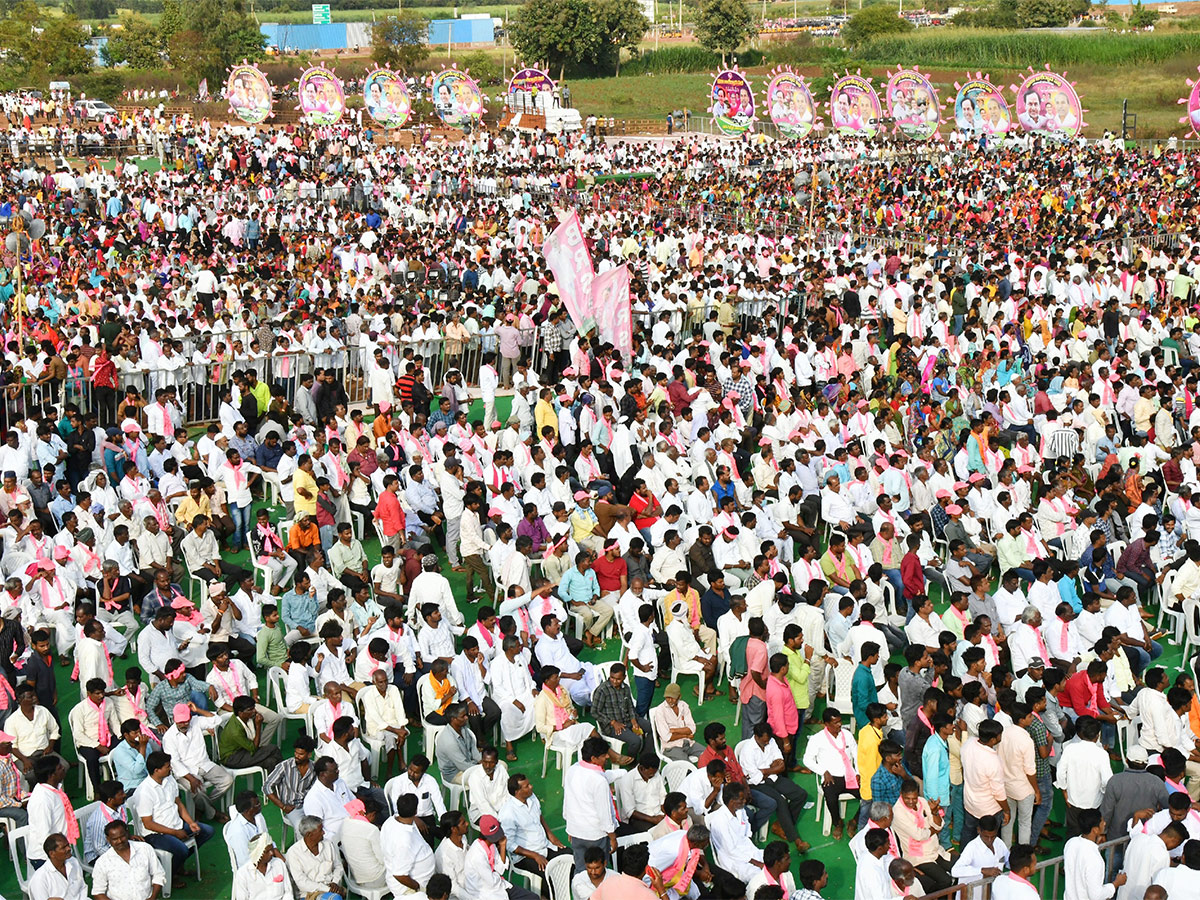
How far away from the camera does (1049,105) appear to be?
104 feet

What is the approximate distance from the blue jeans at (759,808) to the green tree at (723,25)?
214ft

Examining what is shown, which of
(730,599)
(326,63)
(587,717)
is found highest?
(326,63)

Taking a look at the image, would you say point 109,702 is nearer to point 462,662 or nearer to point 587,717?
point 462,662

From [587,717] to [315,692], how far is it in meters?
1.97

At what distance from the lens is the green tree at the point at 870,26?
73875 millimetres

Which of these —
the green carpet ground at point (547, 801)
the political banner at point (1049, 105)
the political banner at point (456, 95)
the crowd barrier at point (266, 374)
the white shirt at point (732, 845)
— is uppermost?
the political banner at point (456, 95)

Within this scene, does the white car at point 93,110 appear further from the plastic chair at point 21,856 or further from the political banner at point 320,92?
the plastic chair at point 21,856

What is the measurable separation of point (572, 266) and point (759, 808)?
333 inches

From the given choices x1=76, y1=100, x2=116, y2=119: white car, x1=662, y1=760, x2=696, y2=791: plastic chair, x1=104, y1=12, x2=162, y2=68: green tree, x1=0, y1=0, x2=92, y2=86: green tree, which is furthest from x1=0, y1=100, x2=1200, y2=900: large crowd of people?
x1=104, y1=12, x2=162, y2=68: green tree

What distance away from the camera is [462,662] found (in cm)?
948

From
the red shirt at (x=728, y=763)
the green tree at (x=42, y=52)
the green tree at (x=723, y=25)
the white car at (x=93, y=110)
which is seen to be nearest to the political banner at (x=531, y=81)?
the white car at (x=93, y=110)

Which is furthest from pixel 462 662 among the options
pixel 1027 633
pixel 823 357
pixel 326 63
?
pixel 326 63

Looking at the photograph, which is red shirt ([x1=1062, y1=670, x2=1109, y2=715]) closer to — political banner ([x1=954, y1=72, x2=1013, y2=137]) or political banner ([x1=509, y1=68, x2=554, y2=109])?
political banner ([x1=954, y1=72, x2=1013, y2=137])

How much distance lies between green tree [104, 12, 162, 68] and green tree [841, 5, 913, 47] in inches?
1390
